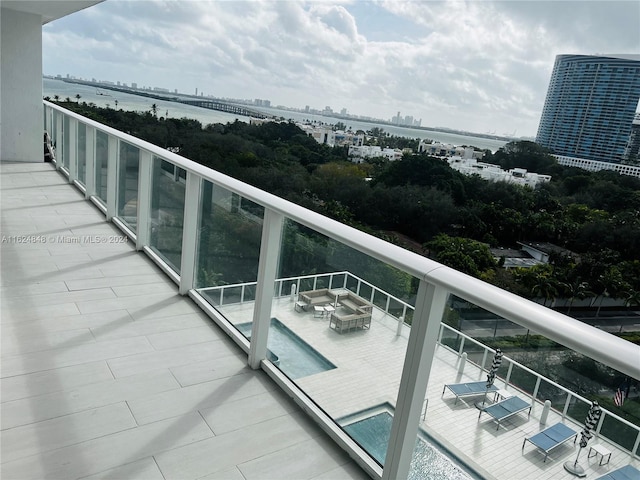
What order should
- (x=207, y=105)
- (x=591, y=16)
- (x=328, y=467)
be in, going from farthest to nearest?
1. (x=591, y=16)
2. (x=207, y=105)
3. (x=328, y=467)

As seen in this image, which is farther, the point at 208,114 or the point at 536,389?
the point at 208,114

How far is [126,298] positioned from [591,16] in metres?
70.2

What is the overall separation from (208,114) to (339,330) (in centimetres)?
4710

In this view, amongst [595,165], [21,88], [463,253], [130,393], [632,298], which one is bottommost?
[632,298]

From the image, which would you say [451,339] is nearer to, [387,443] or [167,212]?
[387,443]

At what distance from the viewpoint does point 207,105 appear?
44406 millimetres

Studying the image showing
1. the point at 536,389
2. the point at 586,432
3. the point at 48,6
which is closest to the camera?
the point at 586,432

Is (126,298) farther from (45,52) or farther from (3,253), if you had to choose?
(45,52)

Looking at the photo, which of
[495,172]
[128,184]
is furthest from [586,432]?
[495,172]

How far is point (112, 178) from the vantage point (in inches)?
204

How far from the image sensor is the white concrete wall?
809cm

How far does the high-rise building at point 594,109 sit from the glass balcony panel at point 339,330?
45752mm

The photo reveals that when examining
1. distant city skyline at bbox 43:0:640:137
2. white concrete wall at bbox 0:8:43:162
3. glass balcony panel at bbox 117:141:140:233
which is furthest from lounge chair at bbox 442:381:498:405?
distant city skyline at bbox 43:0:640:137

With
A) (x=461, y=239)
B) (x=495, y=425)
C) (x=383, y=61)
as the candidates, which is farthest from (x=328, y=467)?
(x=383, y=61)
